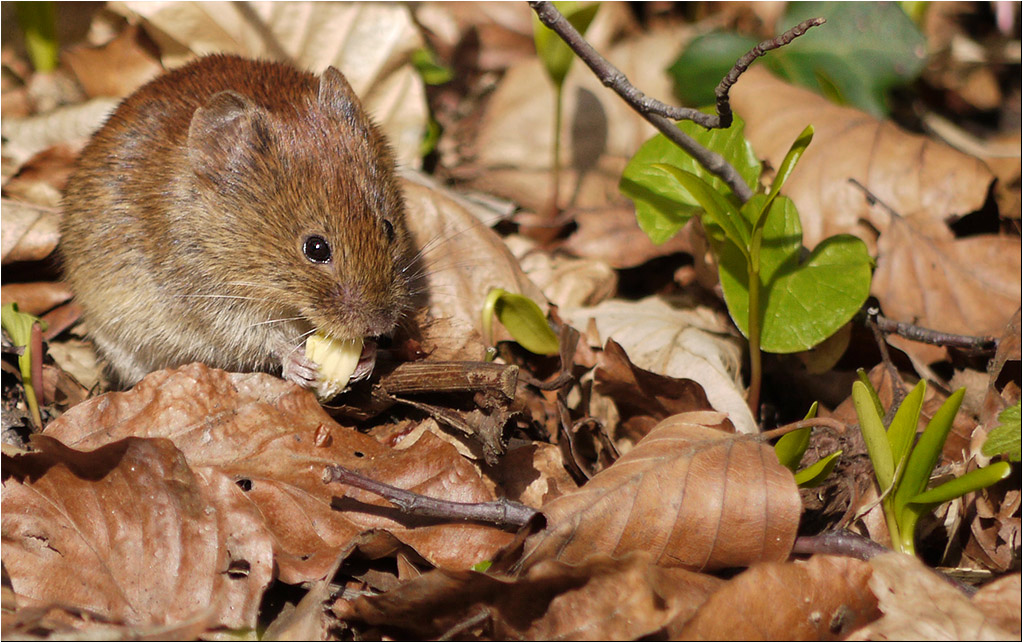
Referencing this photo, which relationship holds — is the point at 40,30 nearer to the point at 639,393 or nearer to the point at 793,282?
the point at 639,393

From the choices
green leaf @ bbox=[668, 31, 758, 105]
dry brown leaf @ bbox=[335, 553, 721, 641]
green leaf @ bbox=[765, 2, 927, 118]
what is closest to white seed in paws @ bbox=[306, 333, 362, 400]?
dry brown leaf @ bbox=[335, 553, 721, 641]

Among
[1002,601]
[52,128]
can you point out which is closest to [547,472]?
[1002,601]

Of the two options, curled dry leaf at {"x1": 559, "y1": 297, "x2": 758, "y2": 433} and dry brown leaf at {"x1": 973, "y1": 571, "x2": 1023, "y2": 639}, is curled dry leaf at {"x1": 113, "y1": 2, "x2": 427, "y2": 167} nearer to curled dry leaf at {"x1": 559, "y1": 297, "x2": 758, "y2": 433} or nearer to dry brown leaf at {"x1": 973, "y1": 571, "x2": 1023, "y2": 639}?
curled dry leaf at {"x1": 559, "y1": 297, "x2": 758, "y2": 433}

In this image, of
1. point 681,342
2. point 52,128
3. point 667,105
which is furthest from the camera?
point 52,128

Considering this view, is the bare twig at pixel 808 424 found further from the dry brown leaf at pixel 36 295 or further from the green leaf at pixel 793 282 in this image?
the dry brown leaf at pixel 36 295

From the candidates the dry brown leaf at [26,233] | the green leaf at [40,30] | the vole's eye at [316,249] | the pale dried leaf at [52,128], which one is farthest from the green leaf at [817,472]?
the green leaf at [40,30]

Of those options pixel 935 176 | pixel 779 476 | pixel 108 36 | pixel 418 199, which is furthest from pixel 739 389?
pixel 108 36

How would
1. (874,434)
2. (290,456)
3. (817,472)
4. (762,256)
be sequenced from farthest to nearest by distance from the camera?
1. (762,256)
2. (290,456)
3. (817,472)
4. (874,434)
